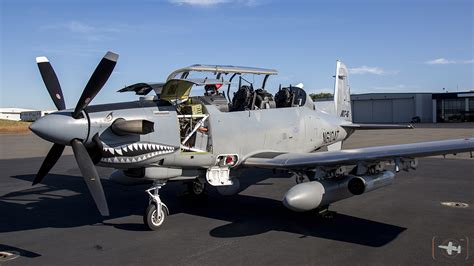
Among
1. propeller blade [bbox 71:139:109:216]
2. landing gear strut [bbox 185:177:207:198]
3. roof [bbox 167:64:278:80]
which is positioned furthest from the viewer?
landing gear strut [bbox 185:177:207:198]

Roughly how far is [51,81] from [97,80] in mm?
1304

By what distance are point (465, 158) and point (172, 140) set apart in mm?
15181

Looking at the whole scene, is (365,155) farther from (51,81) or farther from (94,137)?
(51,81)

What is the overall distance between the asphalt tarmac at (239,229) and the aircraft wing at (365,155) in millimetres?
1106

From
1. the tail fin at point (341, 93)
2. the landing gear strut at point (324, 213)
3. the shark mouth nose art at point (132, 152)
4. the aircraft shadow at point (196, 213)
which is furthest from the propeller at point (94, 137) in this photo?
the tail fin at point (341, 93)

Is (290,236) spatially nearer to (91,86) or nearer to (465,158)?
(91,86)

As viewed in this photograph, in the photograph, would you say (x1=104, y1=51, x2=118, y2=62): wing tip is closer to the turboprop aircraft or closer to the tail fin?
the turboprop aircraft

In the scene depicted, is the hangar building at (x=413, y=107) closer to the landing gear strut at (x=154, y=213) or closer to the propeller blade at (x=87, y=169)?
the landing gear strut at (x=154, y=213)

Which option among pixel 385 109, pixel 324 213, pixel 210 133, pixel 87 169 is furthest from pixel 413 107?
pixel 87 169

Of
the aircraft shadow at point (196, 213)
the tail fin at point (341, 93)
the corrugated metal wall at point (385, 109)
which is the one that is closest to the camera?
the aircraft shadow at point (196, 213)

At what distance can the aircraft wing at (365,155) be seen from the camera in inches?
268

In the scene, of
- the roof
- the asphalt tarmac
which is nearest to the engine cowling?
the asphalt tarmac

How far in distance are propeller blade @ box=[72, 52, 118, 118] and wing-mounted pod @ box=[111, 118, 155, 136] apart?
21.7 inches

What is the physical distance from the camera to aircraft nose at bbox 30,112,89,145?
6119 millimetres
